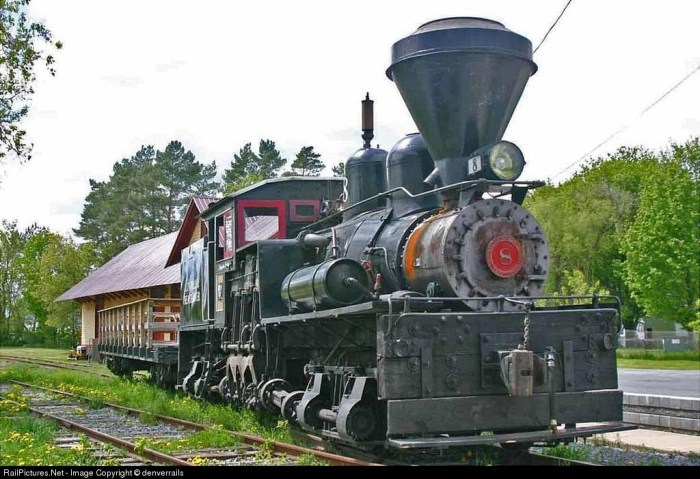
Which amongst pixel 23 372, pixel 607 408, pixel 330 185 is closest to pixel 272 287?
pixel 330 185

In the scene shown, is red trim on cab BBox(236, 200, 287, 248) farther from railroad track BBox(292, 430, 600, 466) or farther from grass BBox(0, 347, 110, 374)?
grass BBox(0, 347, 110, 374)

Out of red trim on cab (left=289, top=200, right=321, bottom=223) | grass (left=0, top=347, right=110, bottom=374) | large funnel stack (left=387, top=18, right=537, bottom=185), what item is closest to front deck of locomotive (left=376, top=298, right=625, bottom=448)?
large funnel stack (left=387, top=18, right=537, bottom=185)

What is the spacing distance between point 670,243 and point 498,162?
6.19 ft

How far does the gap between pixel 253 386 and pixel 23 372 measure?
16478 mm

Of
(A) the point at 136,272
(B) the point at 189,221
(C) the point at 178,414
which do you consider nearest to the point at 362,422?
(C) the point at 178,414

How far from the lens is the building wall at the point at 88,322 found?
43.4 meters

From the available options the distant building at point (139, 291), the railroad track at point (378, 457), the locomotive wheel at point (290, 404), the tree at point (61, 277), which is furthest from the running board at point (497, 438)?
the tree at point (61, 277)

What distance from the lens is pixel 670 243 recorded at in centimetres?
684

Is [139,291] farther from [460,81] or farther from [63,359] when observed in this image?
[460,81]

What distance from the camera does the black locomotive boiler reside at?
739cm

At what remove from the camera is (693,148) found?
289 inches

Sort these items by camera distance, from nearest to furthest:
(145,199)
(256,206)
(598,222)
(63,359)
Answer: (256,206), (598,222), (63,359), (145,199)

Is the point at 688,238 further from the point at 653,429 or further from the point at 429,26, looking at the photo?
the point at 653,429

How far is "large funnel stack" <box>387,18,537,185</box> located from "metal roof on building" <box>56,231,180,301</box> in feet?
70.6
